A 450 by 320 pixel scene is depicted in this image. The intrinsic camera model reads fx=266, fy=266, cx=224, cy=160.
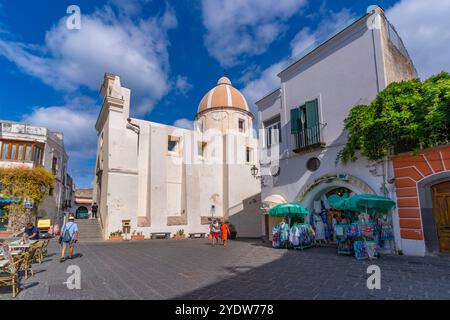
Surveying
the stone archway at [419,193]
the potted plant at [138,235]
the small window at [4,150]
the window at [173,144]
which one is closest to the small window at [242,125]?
the window at [173,144]

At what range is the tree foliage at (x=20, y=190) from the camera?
1859 cm

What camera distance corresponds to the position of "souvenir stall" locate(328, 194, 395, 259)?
9.07m

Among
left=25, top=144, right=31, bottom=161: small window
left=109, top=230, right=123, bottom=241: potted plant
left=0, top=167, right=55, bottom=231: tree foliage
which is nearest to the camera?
left=0, top=167, right=55, bottom=231: tree foliage

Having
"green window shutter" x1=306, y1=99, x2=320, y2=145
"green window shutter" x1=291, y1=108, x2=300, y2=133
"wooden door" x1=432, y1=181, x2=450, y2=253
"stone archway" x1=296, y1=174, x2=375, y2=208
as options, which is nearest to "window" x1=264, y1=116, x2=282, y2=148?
"green window shutter" x1=291, y1=108, x2=300, y2=133

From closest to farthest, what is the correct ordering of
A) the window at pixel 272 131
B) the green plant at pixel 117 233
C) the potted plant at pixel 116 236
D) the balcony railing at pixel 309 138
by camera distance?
the balcony railing at pixel 309 138 < the window at pixel 272 131 < the potted plant at pixel 116 236 < the green plant at pixel 117 233

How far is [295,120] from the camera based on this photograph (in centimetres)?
1413

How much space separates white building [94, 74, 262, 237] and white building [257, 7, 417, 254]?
968 centimetres

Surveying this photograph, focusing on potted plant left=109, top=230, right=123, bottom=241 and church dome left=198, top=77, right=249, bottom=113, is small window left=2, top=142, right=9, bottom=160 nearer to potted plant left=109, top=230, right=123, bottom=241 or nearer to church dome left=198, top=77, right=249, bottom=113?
potted plant left=109, top=230, right=123, bottom=241

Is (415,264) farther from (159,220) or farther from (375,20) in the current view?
(159,220)

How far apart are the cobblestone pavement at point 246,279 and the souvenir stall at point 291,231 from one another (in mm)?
2511

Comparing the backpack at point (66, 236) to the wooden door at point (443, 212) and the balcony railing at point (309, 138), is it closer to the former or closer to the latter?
the balcony railing at point (309, 138)

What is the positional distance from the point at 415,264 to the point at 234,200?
18.3 metres

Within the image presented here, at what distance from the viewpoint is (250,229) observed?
24.6m
